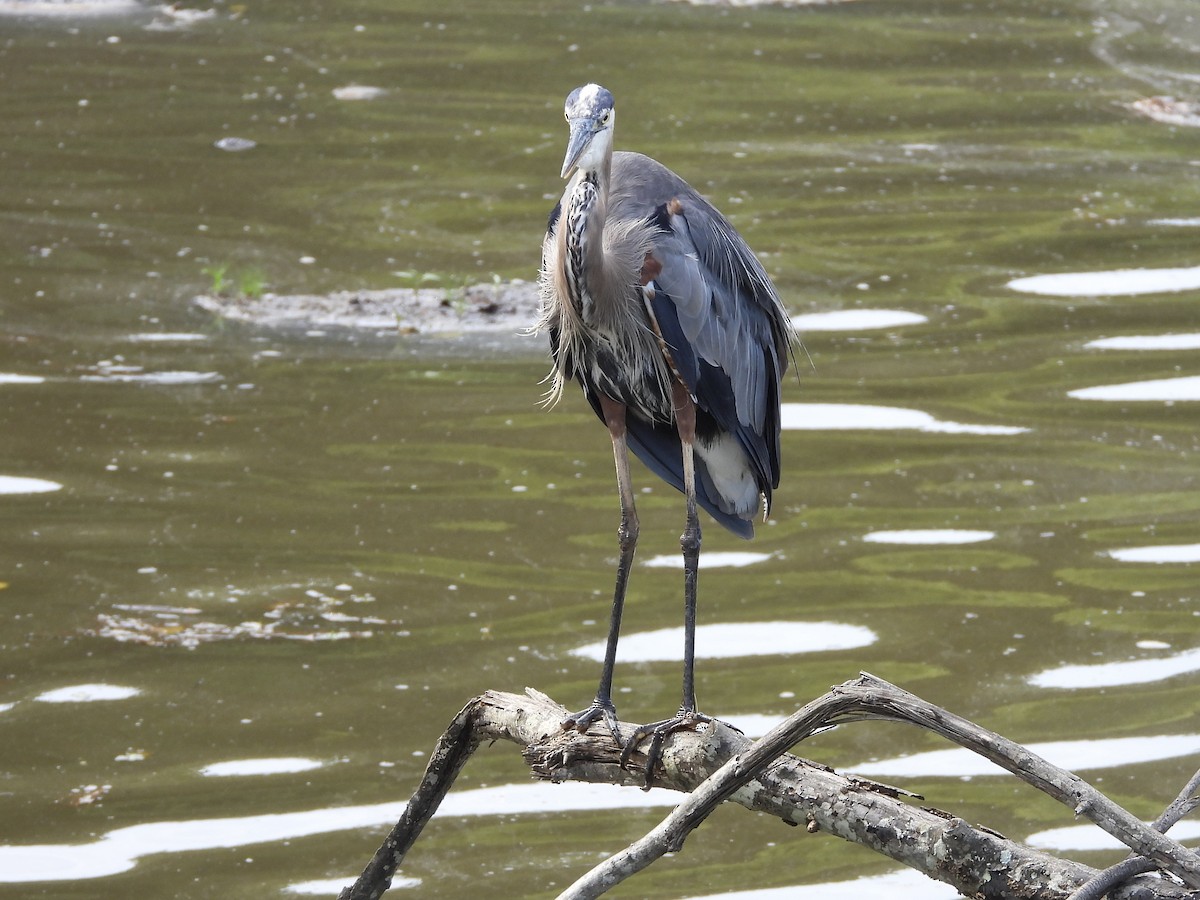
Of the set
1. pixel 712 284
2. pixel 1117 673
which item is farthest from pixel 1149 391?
pixel 712 284

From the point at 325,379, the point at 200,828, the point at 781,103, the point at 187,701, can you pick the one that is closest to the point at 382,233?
the point at 325,379

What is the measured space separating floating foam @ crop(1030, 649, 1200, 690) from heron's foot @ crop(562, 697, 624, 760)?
2.89 m

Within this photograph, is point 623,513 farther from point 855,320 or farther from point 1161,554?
point 855,320

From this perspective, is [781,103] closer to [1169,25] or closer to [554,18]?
[554,18]

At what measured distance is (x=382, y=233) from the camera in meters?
11.4

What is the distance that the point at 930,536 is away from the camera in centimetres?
779

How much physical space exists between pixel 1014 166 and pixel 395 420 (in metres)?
5.66

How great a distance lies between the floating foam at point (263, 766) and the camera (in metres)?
6.12

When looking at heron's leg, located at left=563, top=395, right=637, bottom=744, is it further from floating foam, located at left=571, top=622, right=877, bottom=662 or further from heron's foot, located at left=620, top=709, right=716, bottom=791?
floating foam, located at left=571, top=622, right=877, bottom=662

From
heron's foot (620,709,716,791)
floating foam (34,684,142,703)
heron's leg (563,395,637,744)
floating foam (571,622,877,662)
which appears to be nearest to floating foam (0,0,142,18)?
floating foam (34,684,142,703)

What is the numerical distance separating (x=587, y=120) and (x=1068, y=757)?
132 inches

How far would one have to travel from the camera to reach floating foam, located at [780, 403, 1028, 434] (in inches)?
351

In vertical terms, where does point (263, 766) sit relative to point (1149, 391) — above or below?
below

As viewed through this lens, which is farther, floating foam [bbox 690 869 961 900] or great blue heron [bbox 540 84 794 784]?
floating foam [bbox 690 869 961 900]
